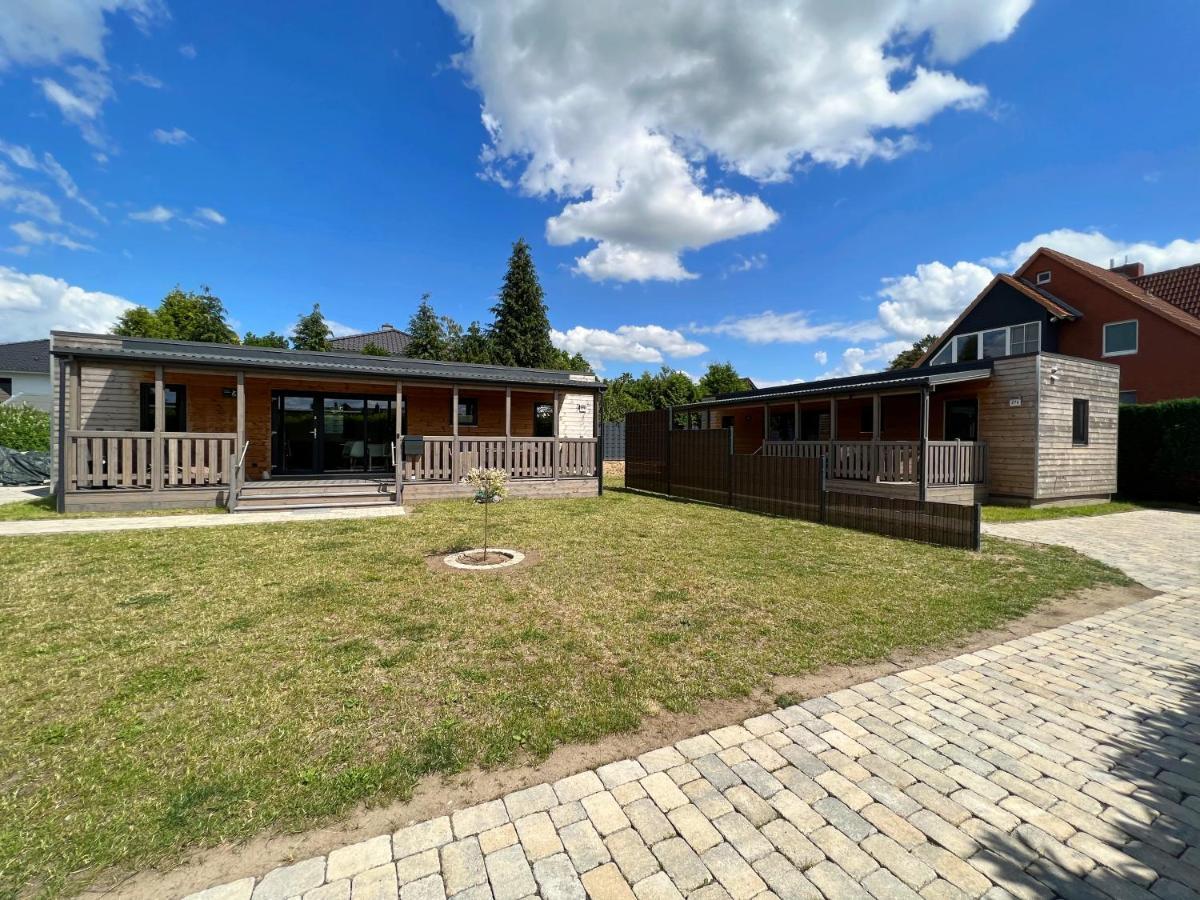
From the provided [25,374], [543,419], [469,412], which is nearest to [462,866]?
[469,412]

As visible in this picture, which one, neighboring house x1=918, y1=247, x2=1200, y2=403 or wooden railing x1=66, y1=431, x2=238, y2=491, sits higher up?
neighboring house x1=918, y1=247, x2=1200, y2=403

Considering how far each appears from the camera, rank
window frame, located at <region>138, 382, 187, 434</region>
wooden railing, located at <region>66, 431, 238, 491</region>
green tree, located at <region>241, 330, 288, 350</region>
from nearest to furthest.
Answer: wooden railing, located at <region>66, 431, 238, 491</region>
window frame, located at <region>138, 382, 187, 434</region>
green tree, located at <region>241, 330, 288, 350</region>

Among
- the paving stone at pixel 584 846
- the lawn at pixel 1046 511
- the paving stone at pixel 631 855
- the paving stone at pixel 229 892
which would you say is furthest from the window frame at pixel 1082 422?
the paving stone at pixel 229 892

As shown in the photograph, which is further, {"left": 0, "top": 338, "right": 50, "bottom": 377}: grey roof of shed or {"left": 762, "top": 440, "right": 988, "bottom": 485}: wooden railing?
{"left": 0, "top": 338, "right": 50, "bottom": 377}: grey roof of shed

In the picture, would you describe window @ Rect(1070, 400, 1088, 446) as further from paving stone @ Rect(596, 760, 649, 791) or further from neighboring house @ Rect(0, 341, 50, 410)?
neighboring house @ Rect(0, 341, 50, 410)

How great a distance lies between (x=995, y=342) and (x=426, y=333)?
120 feet

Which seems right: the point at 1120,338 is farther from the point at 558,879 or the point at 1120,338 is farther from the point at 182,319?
the point at 182,319

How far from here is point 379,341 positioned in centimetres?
3541

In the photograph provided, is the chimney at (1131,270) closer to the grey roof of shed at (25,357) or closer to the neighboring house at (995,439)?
the neighboring house at (995,439)

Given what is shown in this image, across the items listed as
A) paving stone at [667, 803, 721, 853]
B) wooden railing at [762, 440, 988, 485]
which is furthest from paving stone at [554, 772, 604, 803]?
wooden railing at [762, 440, 988, 485]

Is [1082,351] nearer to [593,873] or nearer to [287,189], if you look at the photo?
[593,873]

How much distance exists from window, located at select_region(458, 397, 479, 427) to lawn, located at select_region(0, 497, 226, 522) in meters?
6.38

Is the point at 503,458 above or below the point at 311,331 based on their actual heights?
below

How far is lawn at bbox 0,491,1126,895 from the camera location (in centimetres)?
214
